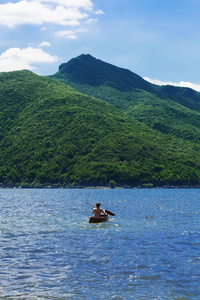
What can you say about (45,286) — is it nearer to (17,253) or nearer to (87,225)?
(17,253)

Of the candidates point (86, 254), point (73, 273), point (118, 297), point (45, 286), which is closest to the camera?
point (118, 297)

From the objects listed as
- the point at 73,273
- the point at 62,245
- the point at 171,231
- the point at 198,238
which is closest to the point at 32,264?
the point at 73,273

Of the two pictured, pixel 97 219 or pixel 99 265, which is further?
pixel 97 219

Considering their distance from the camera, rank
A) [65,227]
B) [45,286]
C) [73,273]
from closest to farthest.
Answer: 1. [45,286]
2. [73,273]
3. [65,227]

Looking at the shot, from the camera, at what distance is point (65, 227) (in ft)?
135

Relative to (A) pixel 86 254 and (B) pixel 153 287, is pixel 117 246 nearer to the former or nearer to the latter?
(A) pixel 86 254

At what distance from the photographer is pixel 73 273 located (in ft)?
68.1

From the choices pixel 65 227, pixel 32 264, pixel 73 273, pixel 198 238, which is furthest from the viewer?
pixel 65 227

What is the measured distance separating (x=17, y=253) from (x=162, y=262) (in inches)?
386

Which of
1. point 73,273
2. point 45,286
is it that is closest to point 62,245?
point 73,273

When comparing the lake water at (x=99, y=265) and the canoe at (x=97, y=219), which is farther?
the canoe at (x=97, y=219)

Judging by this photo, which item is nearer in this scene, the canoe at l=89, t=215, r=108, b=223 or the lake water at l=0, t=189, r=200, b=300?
the lake water at l=0, t=189, r=200, b=300

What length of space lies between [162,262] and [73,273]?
5.94 meters

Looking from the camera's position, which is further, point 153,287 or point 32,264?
point 32,264
